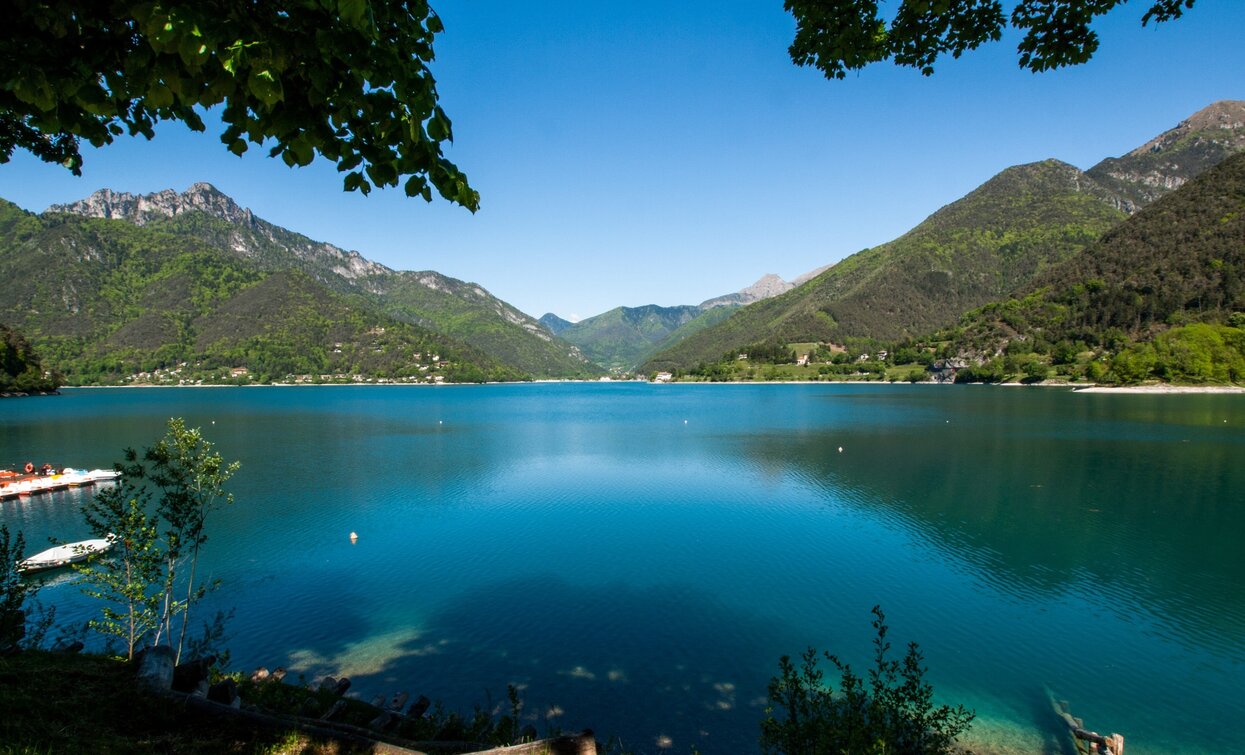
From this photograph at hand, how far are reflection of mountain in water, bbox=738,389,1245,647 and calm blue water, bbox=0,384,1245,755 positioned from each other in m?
0.25

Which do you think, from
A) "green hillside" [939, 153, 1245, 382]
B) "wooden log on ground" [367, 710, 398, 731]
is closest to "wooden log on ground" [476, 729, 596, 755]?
"wooden log on ground" [367, 710, 398, 731]

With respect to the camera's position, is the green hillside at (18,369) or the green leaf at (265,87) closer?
the green leaf at (265,87)

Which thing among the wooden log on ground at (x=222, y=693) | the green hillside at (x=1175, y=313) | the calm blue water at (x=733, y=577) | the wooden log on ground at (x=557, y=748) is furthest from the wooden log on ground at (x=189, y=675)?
the green hillside at (x=1175, y=313)

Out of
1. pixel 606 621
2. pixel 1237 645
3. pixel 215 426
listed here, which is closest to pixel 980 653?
pixel 1237 645

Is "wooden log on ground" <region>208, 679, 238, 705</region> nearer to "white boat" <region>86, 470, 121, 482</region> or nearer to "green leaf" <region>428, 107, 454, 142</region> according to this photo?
"green leaf" <region>428, 107, 454, 142</region>

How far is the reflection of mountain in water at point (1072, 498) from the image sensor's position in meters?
23.9

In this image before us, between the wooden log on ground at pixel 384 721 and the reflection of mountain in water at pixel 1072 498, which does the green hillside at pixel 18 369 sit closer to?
the reflection of mountain in water at pixel 1072 498

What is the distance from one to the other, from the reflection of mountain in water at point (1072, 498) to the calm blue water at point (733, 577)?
0.81ft

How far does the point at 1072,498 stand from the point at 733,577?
2999 cm

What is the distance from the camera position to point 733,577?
25.4m

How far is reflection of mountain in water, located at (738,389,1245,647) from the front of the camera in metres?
23.9

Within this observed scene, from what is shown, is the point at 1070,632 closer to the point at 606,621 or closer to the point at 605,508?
the point at 606,621

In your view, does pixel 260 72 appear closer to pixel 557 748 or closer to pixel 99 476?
pixel 557 748

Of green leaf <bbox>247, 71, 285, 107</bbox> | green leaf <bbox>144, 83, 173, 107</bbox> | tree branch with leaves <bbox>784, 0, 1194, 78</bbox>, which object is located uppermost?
tree branch with leaves <bbox>784, 0, 1194, 78</bbox>
